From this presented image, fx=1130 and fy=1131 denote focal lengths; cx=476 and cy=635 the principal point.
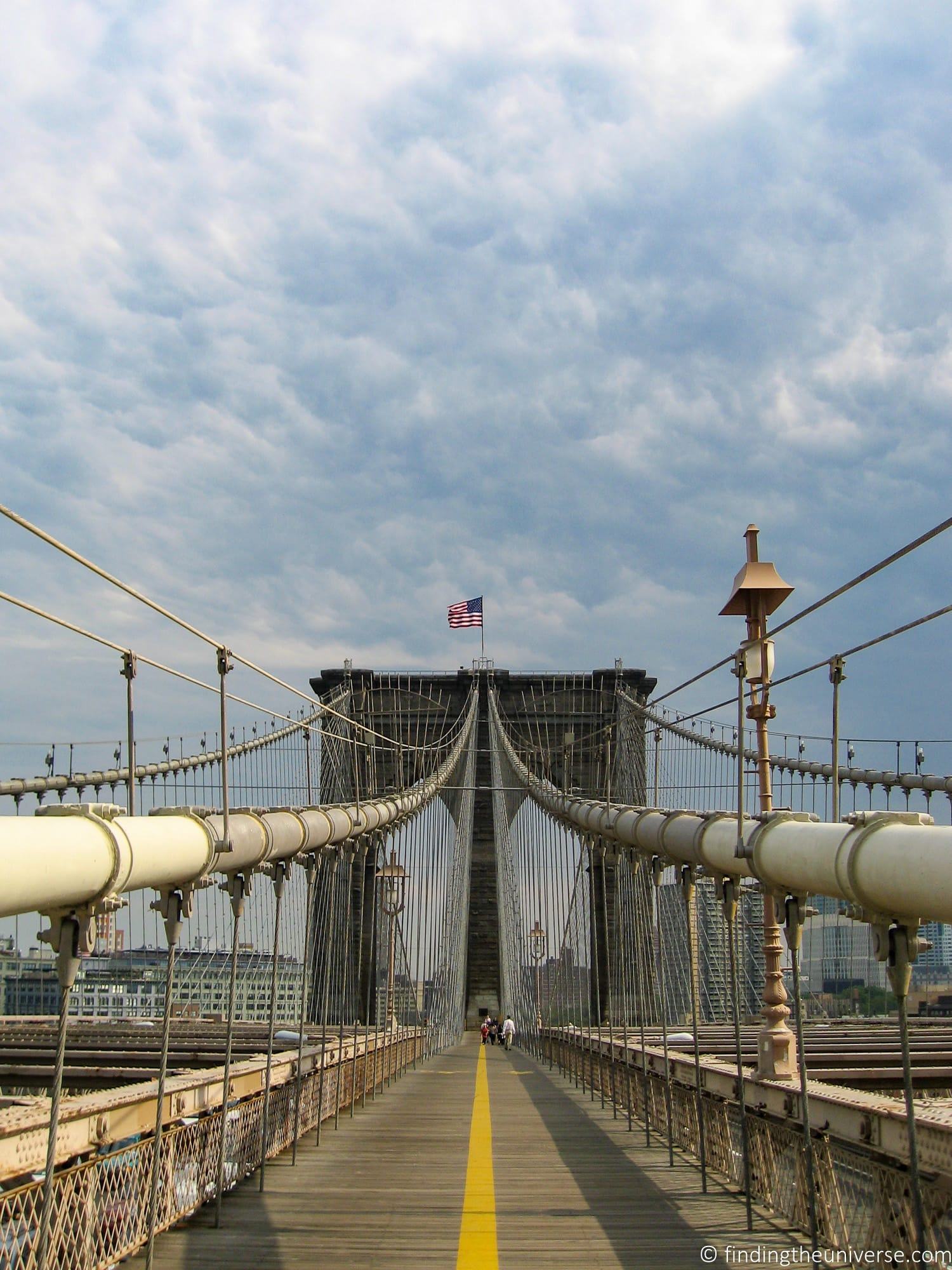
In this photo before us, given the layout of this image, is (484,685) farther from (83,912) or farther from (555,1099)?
(83,912)

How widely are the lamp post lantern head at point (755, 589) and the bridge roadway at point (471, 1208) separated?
3956mm

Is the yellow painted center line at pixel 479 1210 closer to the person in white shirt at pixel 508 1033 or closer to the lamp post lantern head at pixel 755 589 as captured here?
the lamp post lantern head at pixel 755 589

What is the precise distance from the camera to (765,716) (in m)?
7.82

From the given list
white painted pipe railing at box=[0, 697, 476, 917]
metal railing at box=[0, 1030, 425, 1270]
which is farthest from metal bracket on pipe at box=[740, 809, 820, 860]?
metal railing at box=[0, 1030, 425, 1270]

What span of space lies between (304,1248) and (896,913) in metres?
3.44

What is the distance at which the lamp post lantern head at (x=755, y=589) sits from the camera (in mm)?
8461

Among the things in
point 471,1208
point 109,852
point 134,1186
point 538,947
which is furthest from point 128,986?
point 109,852

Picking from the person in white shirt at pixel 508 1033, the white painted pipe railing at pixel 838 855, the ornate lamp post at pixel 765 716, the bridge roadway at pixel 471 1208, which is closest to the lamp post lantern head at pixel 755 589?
the ornate lamp post at pixel 765 716

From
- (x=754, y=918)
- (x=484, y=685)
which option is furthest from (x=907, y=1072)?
(x=484, y=685)

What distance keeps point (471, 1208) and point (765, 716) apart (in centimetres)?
369

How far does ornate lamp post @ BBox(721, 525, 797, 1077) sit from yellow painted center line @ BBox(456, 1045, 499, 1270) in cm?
186

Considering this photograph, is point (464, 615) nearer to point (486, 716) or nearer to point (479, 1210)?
point (486, 716)

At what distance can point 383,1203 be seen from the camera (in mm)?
6109

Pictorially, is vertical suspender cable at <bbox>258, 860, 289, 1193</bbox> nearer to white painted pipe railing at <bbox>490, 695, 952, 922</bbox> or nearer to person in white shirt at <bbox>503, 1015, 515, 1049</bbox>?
white painted pipe railing at <bbox>490, 695, 952, 922</bbox>
